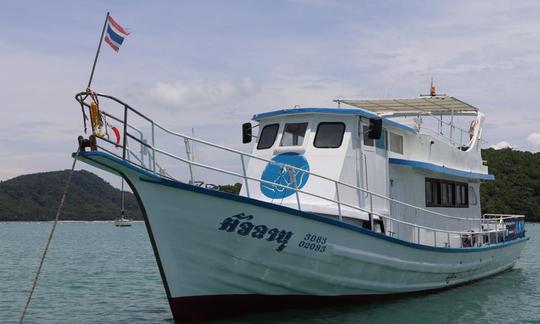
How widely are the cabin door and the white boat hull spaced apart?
4.39 feet

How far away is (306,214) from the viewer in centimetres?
1110

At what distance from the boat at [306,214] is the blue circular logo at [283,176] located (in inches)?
1.0

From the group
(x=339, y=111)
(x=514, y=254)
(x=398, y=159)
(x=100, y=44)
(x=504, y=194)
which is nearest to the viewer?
(x=100, y=44)

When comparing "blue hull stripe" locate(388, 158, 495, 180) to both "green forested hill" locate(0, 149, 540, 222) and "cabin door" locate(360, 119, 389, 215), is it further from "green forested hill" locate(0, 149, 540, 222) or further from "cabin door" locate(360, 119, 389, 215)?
"green forested hill" locate(0, 149, 540, 222)

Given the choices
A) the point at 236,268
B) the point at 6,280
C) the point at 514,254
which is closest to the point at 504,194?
the point at 514,254

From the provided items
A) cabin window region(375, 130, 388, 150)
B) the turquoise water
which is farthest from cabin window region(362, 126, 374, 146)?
the turquoise water

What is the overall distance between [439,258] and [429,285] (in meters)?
0.66

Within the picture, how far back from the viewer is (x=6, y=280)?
2134 centimetres

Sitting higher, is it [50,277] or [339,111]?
[339,111]

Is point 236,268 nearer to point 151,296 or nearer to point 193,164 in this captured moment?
point 193,164

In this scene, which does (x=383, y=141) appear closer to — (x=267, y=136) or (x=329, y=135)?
(x=329, y=135)

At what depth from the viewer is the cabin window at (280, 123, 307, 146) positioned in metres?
13.5

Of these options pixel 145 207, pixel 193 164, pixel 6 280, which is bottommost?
pixel 6 280

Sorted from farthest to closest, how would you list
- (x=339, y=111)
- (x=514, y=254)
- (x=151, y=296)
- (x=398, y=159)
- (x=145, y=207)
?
(x=514, y=254)
(x=151, y=296)
(x=398, y=159)
(x=339, y=111)
(x=145, y=207)
